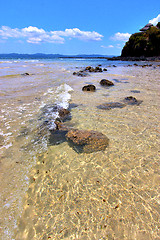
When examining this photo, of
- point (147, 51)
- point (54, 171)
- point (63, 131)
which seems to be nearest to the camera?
point (54, 171)

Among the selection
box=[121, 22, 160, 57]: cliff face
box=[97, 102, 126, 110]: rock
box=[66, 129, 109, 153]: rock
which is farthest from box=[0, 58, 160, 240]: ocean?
box=[121, 22, 160, 57]: cliff face

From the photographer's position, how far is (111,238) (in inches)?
70.7

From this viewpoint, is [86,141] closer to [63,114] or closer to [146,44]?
[63,114]

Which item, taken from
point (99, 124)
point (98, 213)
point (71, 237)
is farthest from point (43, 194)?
point (99, 124)

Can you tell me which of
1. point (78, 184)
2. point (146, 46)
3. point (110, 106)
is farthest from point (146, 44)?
point (78, 184)

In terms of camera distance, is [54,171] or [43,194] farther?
[54,171]

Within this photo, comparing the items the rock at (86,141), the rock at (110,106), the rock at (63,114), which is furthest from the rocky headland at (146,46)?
the rock at (86,141)

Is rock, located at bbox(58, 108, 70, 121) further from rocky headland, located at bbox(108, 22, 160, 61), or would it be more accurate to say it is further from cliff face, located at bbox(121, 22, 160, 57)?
cliff face, located at bbox(121, 22, 160, 57)

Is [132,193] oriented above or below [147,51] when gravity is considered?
below

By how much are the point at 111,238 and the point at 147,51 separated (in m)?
84.1

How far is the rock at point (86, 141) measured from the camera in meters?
3.52

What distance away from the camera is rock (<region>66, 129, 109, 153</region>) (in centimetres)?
352

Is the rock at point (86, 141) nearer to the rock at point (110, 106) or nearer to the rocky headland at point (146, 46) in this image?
the rock at point (110, 106)

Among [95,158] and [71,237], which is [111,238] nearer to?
[71,237]
